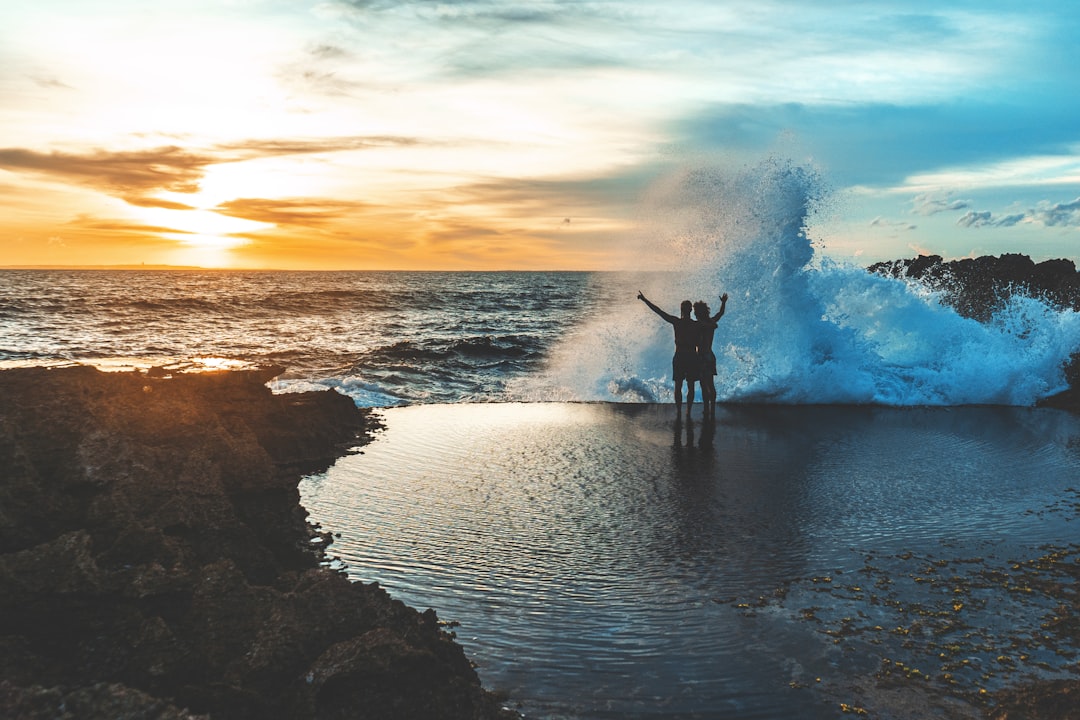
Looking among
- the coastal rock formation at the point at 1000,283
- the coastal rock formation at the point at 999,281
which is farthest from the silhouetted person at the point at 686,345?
the coastal rock formation at the point at 999,281

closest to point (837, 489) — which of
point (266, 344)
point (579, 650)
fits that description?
point (579, 650)

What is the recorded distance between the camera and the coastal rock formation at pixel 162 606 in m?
3.03

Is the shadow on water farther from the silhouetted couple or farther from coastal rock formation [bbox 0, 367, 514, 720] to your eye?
the silhouetted couple

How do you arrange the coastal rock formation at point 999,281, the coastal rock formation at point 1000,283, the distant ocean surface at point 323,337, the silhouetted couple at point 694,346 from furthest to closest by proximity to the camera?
the coastal rock formation at point 999,281, the coastal rock formation at point 1000,283, the distant ocean surface at point 323,337, the silhouetted couple at point 694,346

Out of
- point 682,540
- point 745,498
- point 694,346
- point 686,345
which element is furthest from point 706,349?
point 682,540

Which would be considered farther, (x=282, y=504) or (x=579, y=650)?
(x=282, y=504)

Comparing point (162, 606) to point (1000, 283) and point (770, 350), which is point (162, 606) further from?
point (1000, 283)

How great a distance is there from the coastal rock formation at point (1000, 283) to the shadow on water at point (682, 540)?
30.0 feet

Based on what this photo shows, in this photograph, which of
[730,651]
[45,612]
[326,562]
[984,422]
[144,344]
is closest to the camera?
[45,612]

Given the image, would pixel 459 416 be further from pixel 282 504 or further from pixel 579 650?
pixel 579 650

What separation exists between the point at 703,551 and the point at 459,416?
7.45m

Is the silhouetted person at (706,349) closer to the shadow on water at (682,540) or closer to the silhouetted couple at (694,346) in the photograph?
the silhouetted couple at (694,346)

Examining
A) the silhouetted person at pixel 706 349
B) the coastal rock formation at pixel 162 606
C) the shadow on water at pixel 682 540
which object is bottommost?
the shadow on water at pixel 682 540

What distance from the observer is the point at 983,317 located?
71.4 ft
